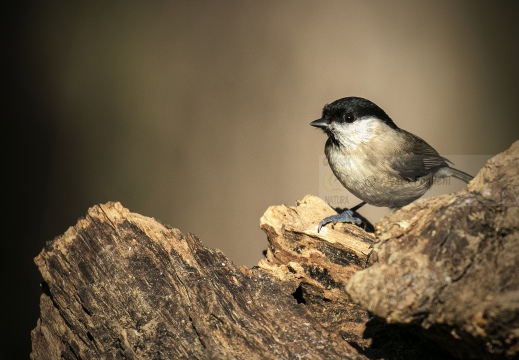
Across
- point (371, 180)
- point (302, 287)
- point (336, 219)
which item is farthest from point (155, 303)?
point (371, 180)

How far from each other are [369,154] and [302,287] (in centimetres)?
64

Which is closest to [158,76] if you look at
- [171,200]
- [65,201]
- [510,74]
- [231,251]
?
[171,200]

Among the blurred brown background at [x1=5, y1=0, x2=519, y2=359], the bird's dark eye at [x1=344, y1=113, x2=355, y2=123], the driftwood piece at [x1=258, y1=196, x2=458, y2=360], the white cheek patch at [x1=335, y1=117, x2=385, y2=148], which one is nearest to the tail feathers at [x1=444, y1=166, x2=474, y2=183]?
the blurred brown background at [x1=5, y1=0, x2=519, y2=359]

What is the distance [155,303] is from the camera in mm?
1206

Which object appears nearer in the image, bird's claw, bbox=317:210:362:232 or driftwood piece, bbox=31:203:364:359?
driftwood piece, bbox=31:203:364:359

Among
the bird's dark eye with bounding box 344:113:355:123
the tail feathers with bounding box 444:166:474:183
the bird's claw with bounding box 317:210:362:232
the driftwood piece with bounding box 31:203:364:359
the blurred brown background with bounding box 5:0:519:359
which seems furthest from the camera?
the blurred brown background with bounding box 5:0:519:359

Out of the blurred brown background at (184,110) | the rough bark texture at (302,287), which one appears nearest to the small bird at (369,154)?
the rough bark texture at (302,287)

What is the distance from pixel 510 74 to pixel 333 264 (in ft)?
4.33

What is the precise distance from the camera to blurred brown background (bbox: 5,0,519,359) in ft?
7.13

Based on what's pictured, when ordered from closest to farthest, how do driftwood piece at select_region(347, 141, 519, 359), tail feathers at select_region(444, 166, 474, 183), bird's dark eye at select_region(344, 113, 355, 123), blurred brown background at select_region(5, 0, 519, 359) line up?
driftwood piece at select_region(347, 141, 519, 359), bird's dark eye at select_region(344, 113, 355, 123), tail feathers at select_region(444, 166, 474, 183), blurred brown background at select_region(5, 0, 519, 359)

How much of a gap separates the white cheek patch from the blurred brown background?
41 cm

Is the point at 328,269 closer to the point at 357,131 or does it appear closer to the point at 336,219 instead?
the point at 336,219

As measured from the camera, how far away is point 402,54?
83.1 inches

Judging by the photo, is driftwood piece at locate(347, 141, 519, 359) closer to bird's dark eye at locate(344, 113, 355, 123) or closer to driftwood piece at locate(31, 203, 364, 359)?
driftwood piece at locate(31, 203, 364, 359)
